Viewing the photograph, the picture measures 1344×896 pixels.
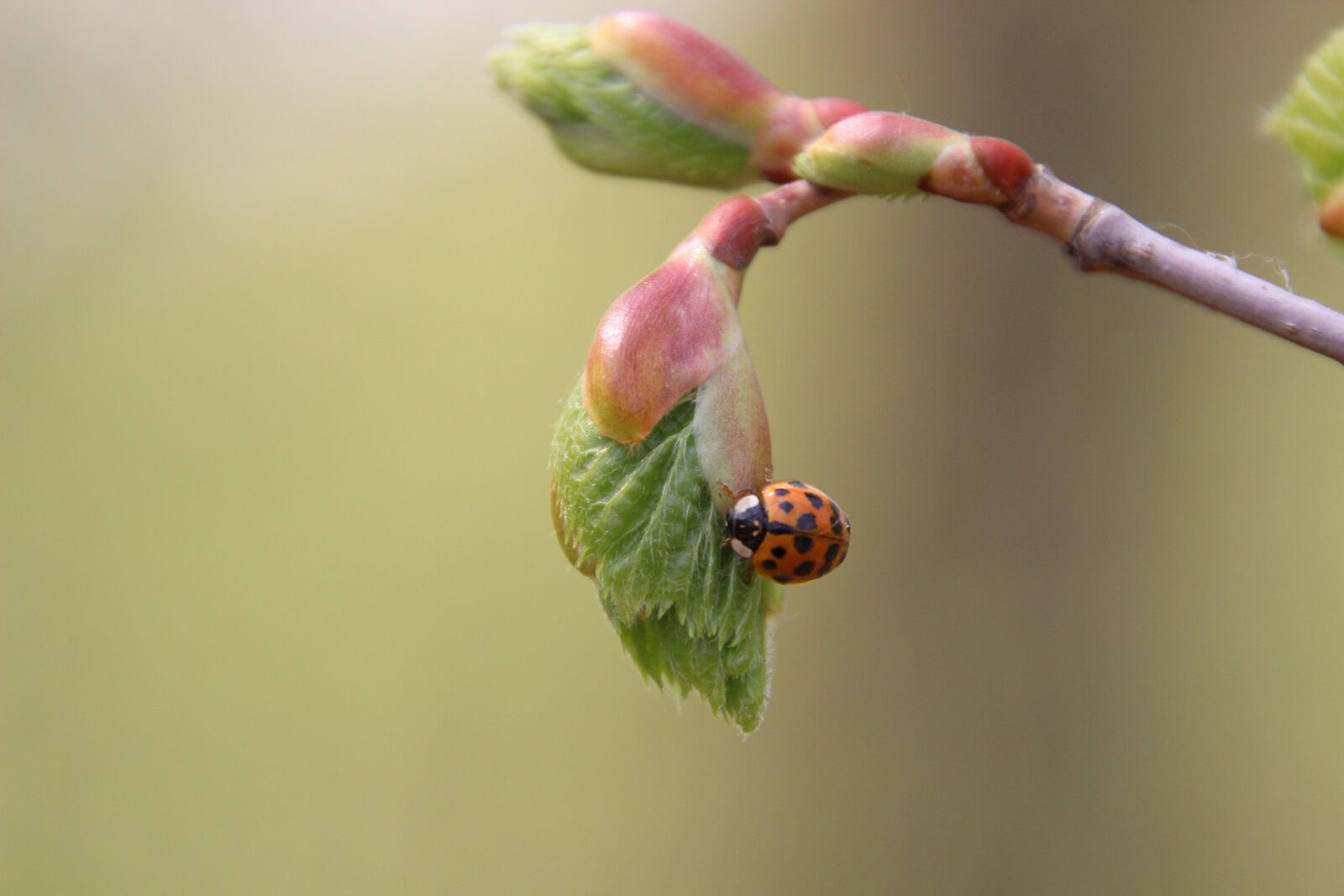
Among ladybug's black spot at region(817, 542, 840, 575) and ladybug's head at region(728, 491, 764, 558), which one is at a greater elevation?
ladybug's black spot at region(817, 542, 840, 575)

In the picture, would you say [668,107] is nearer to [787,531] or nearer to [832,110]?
[832,110]

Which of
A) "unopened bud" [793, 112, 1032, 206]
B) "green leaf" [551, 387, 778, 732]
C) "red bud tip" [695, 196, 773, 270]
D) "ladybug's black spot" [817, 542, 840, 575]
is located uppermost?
"unopened bud" [793, 112, 1032, 206]

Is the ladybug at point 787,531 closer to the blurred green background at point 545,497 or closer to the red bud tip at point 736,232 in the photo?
the red bud tip at point 736,232

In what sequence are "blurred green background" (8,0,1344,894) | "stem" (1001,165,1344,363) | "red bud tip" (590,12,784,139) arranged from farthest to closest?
"blurred green background" (8,0,1344,894) → "red bud tip" (590,12,784,139) → "stem" (1001,165,1344,363)

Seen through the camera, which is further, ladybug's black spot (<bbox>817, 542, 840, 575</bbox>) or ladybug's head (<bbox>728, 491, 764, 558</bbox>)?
ladybug's black spot (<bbox>817, 542, 840, 575</bbox>)

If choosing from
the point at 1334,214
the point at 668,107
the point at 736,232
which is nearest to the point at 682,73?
the point at 668,107

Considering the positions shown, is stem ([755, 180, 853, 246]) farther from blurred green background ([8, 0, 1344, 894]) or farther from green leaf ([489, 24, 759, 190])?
blurred green background ([8, 0, 1344, 894])

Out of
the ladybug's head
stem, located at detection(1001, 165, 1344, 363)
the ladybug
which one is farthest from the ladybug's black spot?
stem, located at detection(1001, 165, 1344, 363)

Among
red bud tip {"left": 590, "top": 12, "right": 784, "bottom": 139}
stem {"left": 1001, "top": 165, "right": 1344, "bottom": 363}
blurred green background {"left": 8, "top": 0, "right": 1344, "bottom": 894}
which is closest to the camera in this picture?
stem {"left": 1001, "top": 165, "right": 1344, "bottom": 363}
